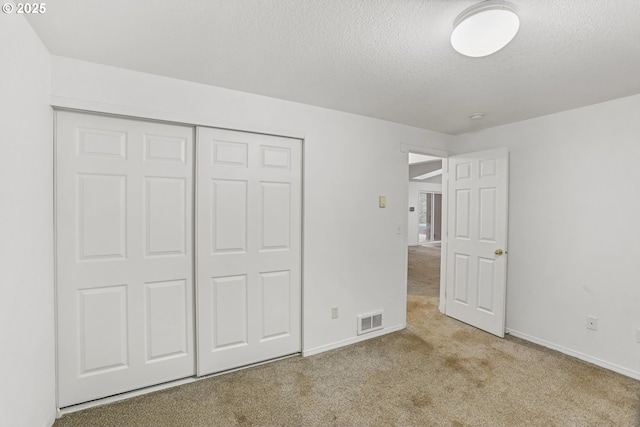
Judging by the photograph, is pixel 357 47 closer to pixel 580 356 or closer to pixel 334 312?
pixel 334 312

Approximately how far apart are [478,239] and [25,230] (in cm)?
375

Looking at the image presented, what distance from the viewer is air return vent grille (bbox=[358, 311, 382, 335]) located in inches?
116

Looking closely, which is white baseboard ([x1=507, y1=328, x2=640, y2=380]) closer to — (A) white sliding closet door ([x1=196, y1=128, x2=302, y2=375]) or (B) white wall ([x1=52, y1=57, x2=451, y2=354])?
(B) white wall ([x1=52, y1=57, x2=451, y2=354])

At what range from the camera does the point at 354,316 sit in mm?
2932

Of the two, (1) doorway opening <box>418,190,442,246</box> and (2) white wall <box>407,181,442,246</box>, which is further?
(1) doorway opening <box>418,190,442,246</box>

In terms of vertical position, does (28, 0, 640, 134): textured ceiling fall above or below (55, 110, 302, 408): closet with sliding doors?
above

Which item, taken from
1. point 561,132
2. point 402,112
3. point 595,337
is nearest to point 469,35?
point 402,112

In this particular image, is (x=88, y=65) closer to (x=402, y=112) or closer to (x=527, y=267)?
(x=402, y=112)

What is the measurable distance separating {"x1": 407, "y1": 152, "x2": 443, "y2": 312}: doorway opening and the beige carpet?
2372 mm

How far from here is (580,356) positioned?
103 inches

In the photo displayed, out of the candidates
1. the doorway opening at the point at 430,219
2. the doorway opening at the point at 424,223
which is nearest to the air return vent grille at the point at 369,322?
the doorway opening at the point at 424,223

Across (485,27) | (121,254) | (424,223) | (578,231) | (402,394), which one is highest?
(485,27)

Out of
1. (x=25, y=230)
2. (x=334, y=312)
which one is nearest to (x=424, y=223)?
(x=334, y=312)

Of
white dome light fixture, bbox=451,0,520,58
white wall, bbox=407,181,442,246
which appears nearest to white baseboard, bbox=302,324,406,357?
white dome light fixture, bbox=451,0,520,58
